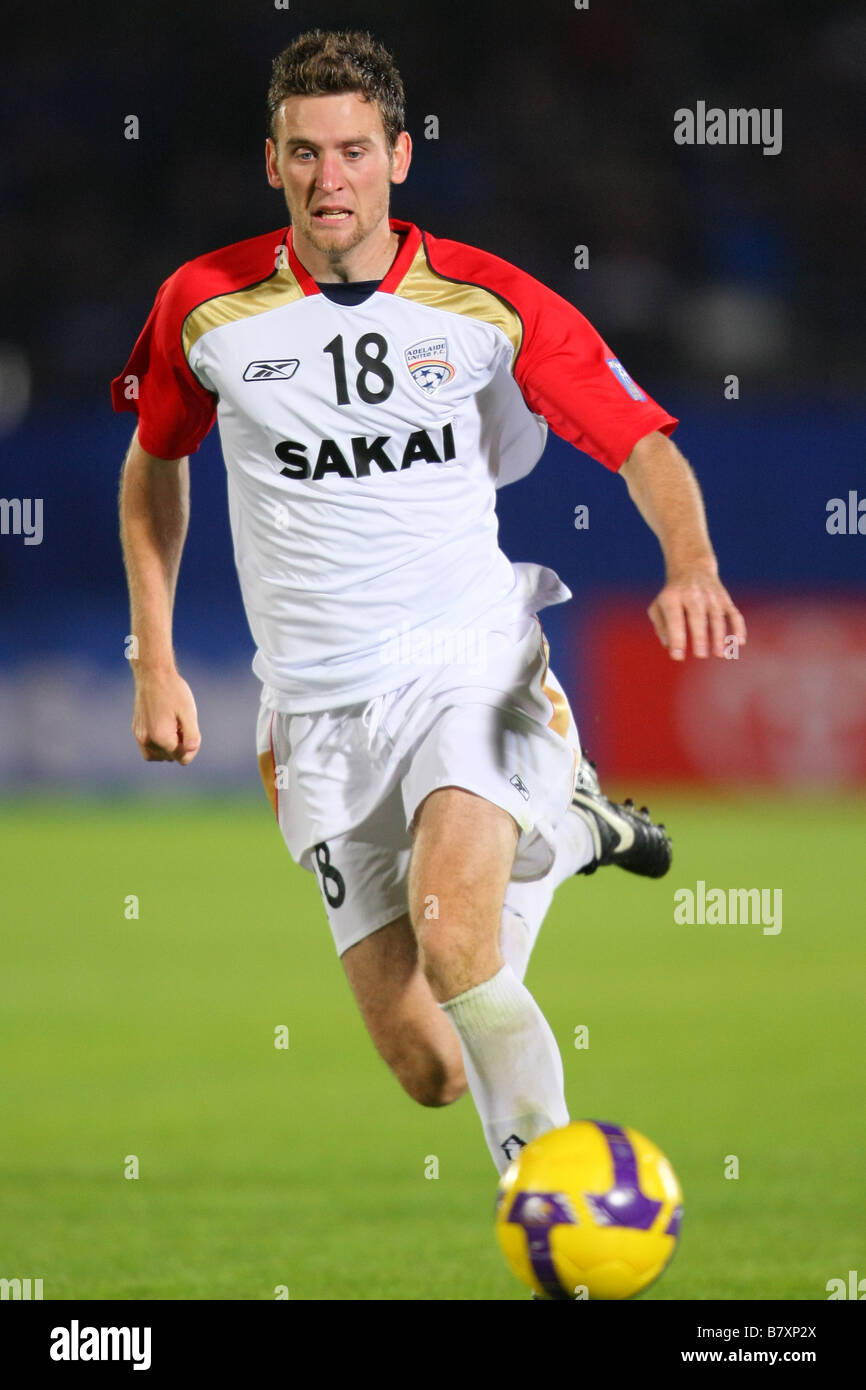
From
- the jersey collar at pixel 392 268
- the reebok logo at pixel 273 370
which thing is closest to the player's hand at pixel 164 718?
the reebok logo at pixel 273 370

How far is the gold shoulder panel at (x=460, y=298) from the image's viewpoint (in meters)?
4.01

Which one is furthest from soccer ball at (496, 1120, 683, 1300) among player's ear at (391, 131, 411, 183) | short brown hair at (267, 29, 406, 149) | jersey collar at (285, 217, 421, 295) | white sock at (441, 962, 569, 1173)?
short brown hair at (267, 29, 406, 149)

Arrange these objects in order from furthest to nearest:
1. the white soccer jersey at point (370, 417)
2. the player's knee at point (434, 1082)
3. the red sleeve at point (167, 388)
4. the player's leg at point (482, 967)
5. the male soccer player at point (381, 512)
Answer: the player's knee at point (434, 1082) → the red sleeve at point (167, 388) → the white soccer jersey at point (370, 417) → the male soccer player at point (381, 512) → the player's leg at point (482, 967)

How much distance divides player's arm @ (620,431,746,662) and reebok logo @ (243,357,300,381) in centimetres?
74

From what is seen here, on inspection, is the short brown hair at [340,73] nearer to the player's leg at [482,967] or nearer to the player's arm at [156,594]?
the player's arm at [156,594]

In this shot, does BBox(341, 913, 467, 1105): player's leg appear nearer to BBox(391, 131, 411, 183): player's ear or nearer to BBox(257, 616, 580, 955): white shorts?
BBox(257, 616, 580, 955): white shorts

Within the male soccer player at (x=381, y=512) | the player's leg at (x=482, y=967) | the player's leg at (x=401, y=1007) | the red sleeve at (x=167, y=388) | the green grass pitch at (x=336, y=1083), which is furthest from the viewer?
the green grass pitch at (x=336, y=1083)

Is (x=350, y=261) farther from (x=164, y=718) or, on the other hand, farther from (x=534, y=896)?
(x=534, y=896)

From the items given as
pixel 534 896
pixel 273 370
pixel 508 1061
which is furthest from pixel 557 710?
pixel 273 370

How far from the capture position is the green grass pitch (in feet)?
14.8

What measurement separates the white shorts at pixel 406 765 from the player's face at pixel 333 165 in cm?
95

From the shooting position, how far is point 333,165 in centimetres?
385

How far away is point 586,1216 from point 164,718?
139cm

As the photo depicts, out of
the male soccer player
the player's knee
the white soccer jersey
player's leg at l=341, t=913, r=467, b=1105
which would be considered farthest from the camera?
the player's knee
